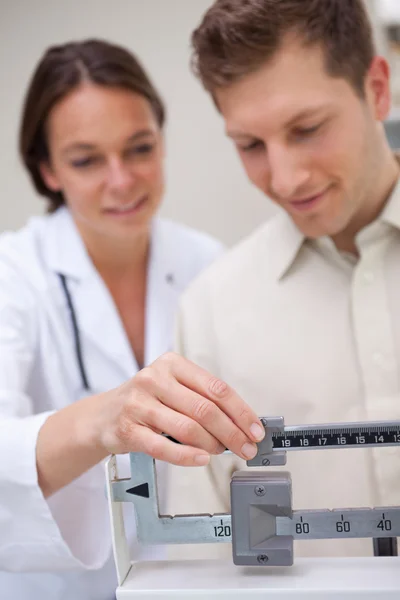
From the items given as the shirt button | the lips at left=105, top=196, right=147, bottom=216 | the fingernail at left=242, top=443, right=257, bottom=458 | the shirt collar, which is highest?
the lips at left=105, top=196, right=147, bottom=216

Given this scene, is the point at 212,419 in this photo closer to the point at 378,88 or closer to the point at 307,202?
the point at 307,202

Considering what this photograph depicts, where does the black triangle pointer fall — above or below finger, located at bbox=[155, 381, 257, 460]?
below

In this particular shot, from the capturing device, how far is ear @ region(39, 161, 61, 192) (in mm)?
1220

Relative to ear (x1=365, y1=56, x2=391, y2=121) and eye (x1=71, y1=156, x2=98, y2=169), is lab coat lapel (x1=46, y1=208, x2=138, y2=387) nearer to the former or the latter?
eye (x1=71, y1=156, x2=98, y2=169)

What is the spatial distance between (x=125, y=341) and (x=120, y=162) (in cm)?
30

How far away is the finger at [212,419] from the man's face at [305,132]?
313 mm

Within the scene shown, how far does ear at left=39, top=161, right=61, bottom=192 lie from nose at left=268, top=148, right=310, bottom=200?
0.53m

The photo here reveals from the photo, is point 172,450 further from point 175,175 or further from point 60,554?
point 175,175

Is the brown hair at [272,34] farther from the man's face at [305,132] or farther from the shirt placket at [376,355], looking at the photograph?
the shirt placket at [376,355]

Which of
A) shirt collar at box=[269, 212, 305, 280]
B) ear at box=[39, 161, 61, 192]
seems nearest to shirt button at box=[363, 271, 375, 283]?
shirt collar at box=[269, 212, 305, 280]

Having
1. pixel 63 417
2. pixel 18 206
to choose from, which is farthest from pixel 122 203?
pixel 63 417

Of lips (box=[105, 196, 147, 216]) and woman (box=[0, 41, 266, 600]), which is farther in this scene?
lips (box=[105, 196, 147, 216])

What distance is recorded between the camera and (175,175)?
1.40 m

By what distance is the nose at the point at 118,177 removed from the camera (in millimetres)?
1108
